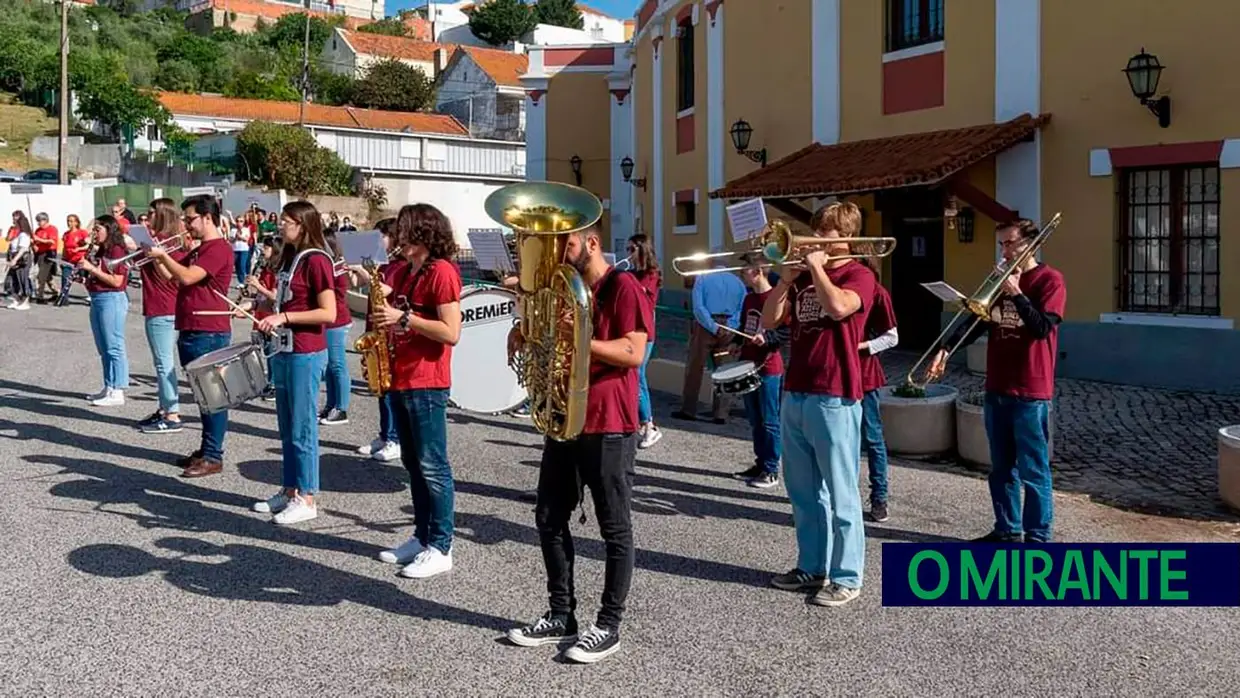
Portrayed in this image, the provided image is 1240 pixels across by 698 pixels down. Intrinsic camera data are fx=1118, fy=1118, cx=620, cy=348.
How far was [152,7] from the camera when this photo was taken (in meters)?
113

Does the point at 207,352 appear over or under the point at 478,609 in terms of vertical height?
over

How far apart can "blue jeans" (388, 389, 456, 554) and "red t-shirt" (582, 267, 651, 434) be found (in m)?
1.29

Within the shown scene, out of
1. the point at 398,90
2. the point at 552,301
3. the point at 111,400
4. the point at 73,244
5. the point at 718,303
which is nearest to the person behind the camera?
the point at 552,301

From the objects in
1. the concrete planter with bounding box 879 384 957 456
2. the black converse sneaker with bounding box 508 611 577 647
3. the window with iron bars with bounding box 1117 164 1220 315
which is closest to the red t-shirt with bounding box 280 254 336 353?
the black converse sneaker with bounding box 508 611 577 647

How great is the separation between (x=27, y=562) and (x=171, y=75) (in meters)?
72.9

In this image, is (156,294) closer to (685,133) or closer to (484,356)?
(484,356)

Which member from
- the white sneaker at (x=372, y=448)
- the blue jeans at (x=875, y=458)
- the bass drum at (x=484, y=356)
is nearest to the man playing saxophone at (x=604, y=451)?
the blue jeans at (x=875, y=458)

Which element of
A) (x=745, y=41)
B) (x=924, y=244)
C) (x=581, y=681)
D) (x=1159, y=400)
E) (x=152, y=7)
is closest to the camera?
(x=581, y=681)

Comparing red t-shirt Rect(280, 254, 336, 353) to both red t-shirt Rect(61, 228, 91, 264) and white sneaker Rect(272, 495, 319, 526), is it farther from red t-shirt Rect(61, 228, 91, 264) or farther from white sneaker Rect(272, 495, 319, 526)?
red t-shirt Rect(61, 228, 91, 264)

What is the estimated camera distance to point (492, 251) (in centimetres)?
836

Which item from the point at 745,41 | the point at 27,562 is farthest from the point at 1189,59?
the point at 27,562

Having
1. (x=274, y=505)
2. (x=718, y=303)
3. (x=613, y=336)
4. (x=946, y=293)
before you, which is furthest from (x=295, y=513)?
(x=718, y=303)

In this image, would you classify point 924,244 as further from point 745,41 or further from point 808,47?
point 745,41

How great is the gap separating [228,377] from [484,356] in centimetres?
207
